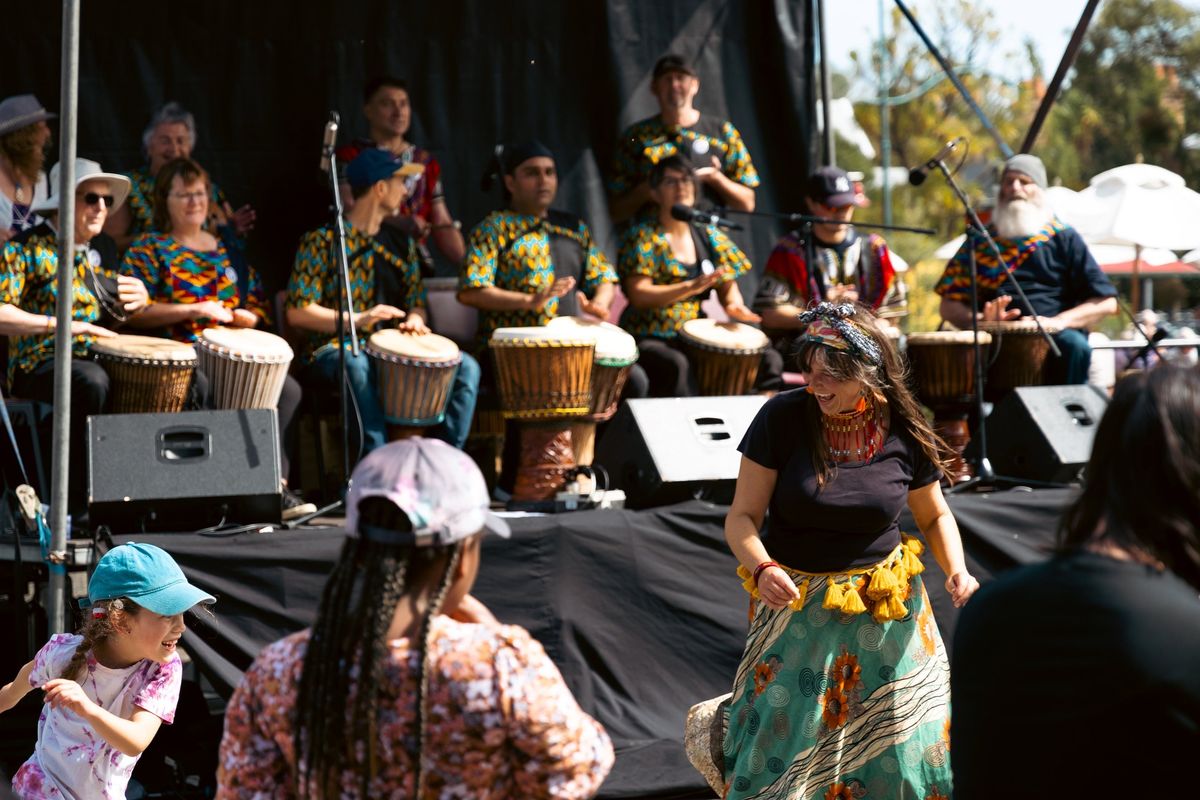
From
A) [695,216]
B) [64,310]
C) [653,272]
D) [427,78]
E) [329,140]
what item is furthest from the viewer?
[427,78]

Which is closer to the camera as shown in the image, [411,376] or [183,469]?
[183,469]

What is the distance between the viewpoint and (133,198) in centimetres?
707

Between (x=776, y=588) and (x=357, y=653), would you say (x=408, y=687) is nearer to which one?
(x=357, y=653)

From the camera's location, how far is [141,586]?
3.45 metres

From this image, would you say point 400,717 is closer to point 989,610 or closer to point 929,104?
point 989,610

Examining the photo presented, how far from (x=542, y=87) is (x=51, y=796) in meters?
5.58

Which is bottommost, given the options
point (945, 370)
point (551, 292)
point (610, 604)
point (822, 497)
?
point (610, 604)

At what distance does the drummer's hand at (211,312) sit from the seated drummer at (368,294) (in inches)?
Answer: 13.8

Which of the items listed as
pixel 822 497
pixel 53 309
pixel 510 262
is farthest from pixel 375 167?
pixel 822 497

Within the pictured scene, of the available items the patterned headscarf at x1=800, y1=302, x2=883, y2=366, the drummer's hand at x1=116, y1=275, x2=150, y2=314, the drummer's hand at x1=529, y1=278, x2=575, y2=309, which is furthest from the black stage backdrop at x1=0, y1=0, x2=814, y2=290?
the patterned headscarf at x1=800, y1=302, x2=883, y2=366

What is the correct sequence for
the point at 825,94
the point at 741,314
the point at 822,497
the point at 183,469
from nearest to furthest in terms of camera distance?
the point at 822,497 < the point at 183,469 < the point at 741,314 < the point at 825,94

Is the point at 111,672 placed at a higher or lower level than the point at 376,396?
lower

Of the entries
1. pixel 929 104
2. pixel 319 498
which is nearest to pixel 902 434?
pixel 319 498

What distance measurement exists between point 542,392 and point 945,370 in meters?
Answer: 2.01
